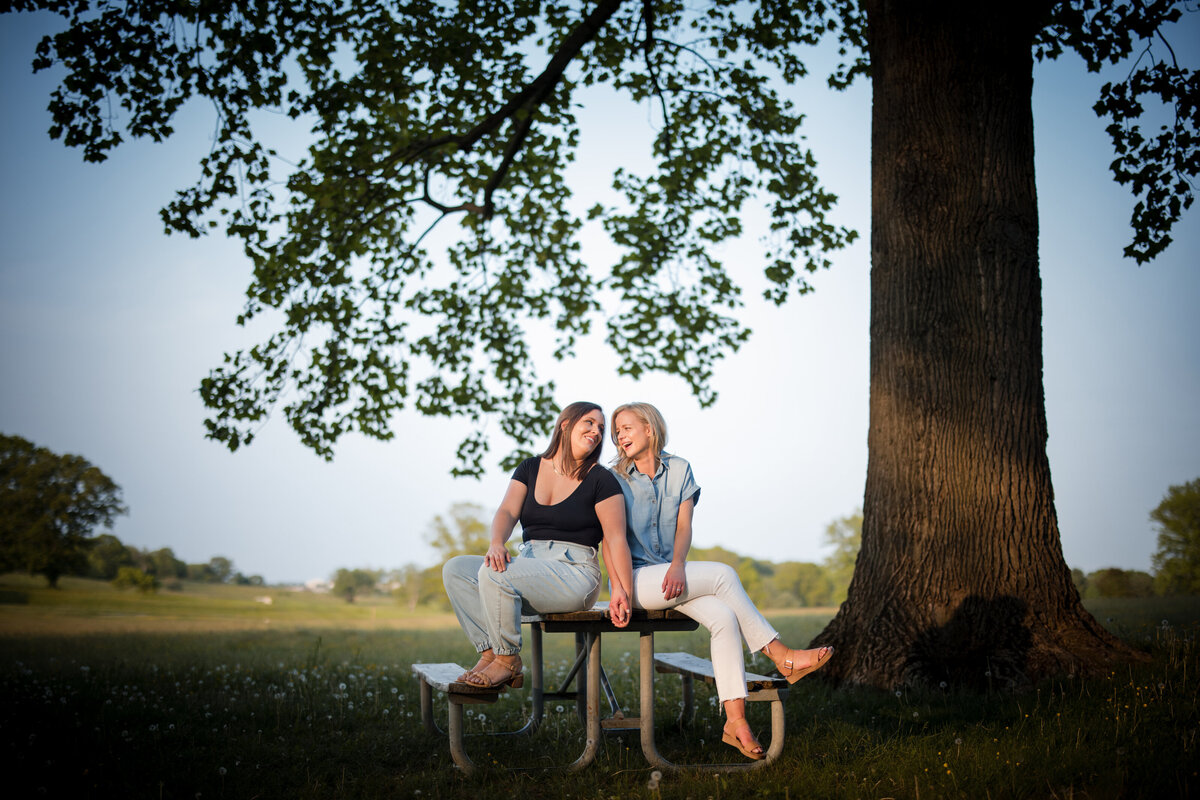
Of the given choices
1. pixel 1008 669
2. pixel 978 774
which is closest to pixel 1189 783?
pixel 978 774

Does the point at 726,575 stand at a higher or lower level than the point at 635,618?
higher

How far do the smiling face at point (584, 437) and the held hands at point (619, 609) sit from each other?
97 cm

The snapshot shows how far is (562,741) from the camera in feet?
19.6

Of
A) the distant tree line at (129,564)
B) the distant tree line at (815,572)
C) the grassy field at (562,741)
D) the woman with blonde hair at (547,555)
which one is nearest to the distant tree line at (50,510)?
the distant tree line at (129,564)

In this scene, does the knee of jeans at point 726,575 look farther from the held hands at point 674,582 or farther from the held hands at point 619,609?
the held hands at point 619,609

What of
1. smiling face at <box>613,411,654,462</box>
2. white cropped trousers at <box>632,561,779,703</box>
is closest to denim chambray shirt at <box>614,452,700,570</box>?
smiling face at <box>613,411,654,462</box>

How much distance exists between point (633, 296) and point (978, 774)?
9.54 m

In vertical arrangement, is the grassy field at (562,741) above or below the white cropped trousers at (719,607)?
below

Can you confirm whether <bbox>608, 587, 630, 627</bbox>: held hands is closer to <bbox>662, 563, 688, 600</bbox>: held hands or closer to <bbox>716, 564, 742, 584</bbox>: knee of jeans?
<bbox>662, 563, 688, 600</bbox>: held hands

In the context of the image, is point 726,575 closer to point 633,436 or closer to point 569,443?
point 633,436

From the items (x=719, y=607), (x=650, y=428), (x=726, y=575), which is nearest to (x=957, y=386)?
(x=650, y=428)

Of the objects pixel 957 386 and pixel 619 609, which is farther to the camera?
pixel 957 386

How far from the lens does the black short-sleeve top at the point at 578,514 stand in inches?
214

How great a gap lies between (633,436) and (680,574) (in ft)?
3.64
